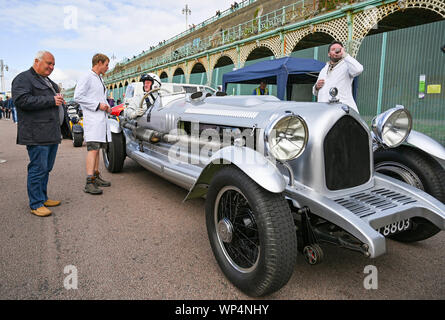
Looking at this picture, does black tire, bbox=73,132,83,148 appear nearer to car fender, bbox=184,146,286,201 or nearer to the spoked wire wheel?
car fender, bbox=184,146,286,201

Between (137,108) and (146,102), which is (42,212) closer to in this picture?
(137,108)

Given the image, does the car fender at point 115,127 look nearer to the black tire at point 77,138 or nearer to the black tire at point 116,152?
the black tire at point 116,152

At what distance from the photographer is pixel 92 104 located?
149 inches

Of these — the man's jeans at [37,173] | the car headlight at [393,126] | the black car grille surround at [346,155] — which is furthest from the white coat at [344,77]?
the man's jeans at [37,173]

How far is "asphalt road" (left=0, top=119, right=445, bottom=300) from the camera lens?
71.6 inches

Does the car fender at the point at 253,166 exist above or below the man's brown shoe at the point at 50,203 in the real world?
above

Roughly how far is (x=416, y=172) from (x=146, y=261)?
222cm

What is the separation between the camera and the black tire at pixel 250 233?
156 cm

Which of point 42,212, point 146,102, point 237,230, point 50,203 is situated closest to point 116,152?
point 146,102

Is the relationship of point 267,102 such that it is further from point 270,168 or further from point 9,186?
point 9,186

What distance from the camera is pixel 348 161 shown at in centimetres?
208

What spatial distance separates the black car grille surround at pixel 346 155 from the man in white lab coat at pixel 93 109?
3.00 meters

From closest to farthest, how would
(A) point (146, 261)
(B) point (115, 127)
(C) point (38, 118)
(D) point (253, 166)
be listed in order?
(D) point (253, 166)
(A) point (146, 261)
(C) point (38, 118)
(B) point (115, 127)

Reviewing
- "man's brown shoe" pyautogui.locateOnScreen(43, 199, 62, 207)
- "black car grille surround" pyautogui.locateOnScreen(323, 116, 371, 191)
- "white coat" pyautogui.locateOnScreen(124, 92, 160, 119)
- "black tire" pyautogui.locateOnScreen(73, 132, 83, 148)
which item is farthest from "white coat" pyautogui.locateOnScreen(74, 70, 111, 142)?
"black tire" pyautogui.locateOnScreen(73, 132, 83, 148)
